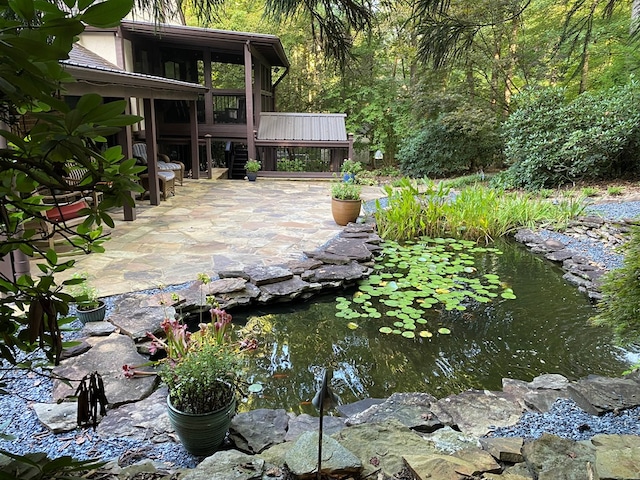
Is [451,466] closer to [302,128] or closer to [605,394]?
[605,394]

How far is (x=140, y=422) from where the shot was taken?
2277 mm

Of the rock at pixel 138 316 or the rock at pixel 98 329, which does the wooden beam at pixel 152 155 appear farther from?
the rock at pixel 98 329

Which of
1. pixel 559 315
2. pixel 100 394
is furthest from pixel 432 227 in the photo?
pixel 100 394

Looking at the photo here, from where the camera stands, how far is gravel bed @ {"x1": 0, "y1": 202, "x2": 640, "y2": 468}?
2014mm

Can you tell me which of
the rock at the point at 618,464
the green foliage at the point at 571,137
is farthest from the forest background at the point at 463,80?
the rock at the point at 618,464

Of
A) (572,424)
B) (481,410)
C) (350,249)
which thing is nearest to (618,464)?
(572,424)

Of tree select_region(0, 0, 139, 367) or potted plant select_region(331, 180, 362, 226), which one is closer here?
tree select_region(0, 0, 139, 367)

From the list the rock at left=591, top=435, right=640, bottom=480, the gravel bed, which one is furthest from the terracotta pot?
the rock at left=591, top=435, right=640, bottom=480

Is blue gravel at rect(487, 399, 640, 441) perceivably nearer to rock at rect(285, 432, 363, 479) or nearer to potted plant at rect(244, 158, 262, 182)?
rock at rect(285, 432, 363, 479)

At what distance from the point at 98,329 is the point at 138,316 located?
Answer: 0.29 metres

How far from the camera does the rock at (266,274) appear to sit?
4254 millimetres

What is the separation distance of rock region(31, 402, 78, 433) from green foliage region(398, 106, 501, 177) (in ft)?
35.8

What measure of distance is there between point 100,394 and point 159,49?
39.2 feet

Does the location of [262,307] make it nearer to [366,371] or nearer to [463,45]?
[366,371]
